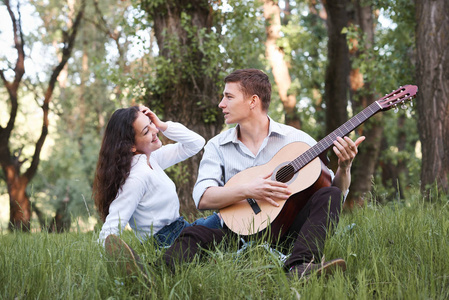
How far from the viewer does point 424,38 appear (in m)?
5.94

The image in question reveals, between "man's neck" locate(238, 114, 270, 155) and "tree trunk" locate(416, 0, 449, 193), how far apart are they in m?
2.91

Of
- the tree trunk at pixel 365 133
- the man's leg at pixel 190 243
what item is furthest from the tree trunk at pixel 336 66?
the man's leg at pixel 190 243

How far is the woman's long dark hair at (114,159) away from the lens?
334 cm

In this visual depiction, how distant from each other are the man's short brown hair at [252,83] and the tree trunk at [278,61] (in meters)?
8.98

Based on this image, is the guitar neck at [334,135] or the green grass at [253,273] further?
the guitar neck at [334,135]

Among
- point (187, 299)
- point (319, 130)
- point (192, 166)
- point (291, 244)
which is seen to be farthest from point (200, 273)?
point (319, 130)

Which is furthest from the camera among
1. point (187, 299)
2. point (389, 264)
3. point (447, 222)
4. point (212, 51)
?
point (212, 51)

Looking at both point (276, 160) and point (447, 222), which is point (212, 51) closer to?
point (276, 160)

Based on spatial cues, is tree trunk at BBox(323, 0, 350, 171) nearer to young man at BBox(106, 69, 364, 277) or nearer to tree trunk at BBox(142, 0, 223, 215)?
tree trunk at BBox(142, 0, 223, 215)

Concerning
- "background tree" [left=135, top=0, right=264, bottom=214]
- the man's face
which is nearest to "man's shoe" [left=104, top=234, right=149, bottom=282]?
the man's face

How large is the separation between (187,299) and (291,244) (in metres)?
1.06

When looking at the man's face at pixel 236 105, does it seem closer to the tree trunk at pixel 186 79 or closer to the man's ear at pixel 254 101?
the man's ear at pixel 254 101

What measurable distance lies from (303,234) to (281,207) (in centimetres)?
37

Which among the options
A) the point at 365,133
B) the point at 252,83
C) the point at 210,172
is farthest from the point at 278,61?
the point at 210,172
